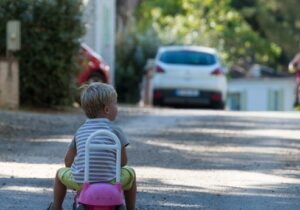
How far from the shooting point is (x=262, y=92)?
5844 centimetres

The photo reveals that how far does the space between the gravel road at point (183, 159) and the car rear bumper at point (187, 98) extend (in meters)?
6.52

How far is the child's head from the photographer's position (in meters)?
7.27

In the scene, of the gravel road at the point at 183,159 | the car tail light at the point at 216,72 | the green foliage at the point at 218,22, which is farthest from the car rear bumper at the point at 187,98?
the green foliage at the point at 218,22

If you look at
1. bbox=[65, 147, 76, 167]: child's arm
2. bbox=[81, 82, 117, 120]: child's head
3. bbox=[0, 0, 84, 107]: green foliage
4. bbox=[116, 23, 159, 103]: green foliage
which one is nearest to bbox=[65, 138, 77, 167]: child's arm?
bbox=[65, 147, 76, 167]: child's arm

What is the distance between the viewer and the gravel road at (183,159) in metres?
9.40

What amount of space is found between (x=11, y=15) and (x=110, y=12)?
545 inches

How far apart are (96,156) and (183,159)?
5228 millimetres

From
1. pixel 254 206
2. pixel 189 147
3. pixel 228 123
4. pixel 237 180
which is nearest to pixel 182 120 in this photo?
pixel 228 123

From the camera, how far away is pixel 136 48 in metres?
34.1

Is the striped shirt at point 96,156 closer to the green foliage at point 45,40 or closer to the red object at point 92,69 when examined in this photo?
the green foliage at point 45,40

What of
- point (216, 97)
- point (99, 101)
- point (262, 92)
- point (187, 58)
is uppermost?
point (99, 101)

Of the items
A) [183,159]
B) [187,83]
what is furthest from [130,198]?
[187,83]

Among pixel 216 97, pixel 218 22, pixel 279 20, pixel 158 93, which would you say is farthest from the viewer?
pixel 279 20

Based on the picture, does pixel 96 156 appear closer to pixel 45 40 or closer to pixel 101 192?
pixel 101 192
